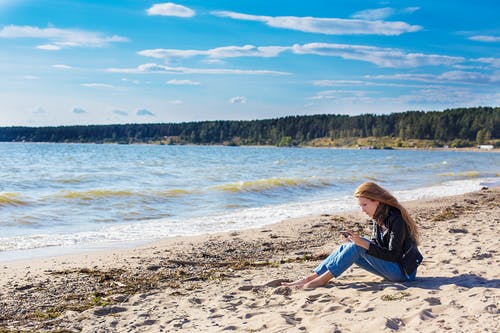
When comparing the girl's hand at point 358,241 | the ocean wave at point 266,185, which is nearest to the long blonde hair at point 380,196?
the girl's hand at point 358,241

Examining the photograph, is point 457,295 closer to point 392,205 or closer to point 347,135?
point 392,205

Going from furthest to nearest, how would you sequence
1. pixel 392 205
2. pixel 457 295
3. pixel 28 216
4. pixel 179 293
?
pixel 28 216
pixel 179 293
pixel 392 205
pixel 457 295

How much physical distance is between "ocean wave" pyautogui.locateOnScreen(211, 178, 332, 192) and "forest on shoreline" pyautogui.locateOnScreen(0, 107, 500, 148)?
129 meters

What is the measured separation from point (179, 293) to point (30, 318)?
1.84m

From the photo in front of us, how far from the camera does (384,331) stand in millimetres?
5195

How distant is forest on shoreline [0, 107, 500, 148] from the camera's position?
160650 millimetres

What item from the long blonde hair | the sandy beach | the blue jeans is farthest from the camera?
the blue jeans

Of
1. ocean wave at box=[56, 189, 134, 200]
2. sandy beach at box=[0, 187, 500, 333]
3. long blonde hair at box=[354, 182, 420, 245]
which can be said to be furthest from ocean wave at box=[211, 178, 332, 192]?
long blonde hair at box=[354, 182, 420, 245]

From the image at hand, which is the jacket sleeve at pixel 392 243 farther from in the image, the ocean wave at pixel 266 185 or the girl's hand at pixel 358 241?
the ocean wave at pixel 266 185

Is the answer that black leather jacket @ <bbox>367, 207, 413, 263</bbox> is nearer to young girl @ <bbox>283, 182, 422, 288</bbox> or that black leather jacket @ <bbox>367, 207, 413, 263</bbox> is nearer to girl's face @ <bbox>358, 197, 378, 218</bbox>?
young girl @ <bbox>283, 182, 422, 288</bbox>

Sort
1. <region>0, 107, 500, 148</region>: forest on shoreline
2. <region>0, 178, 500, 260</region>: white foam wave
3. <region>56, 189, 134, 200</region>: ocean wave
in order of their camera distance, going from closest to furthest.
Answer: <region>0, 178, 500, 260</region>: white foam wave
<region>56, 189, 134, 200</region>: ocean wave
<region>0, 107, 500, 148</region>: forest on shoreline

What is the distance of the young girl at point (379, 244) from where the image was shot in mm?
6648

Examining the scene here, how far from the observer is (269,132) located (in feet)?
592

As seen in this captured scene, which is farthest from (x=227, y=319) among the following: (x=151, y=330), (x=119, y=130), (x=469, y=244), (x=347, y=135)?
(x=119, y=130)
